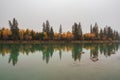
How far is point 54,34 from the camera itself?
57.8 meters

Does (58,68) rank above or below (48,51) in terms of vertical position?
below

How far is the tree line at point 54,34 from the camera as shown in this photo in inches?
1728

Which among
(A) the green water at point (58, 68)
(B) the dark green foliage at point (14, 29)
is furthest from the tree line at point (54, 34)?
(A) the green water at point (58, 68)

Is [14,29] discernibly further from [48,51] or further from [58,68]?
[58,68]

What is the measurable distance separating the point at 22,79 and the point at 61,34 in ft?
164

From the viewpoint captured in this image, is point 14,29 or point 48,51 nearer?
point 48,51

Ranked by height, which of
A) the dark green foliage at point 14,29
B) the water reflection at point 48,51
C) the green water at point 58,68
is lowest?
the green water at point 58,68

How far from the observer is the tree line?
43.9 metres

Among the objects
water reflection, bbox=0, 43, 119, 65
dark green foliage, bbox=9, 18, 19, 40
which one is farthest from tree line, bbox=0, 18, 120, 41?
water reflection, bbox=0, 43, 119, 65

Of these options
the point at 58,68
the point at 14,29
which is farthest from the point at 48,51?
the point at 14,29

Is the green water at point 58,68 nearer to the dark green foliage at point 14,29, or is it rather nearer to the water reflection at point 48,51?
the water reflection at point 48,51

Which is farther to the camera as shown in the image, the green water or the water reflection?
the water reflection

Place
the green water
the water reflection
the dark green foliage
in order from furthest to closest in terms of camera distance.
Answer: the dark green foliage < the water reflection < the green water

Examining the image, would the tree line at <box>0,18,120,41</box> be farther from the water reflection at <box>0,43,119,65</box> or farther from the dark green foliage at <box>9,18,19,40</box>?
the water reflection at <box>0,43,119,65</box>
